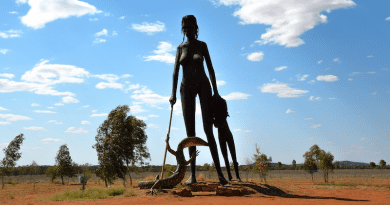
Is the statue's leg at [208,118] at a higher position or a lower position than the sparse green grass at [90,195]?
higher

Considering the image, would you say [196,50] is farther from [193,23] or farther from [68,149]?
[68,149]

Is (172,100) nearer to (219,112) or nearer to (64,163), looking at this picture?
(219,112)

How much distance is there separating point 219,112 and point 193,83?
1.37m

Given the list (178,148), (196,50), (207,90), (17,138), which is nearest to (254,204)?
(178,148)

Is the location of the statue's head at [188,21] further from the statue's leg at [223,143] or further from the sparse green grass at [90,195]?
the sparse green grass at [90,195]

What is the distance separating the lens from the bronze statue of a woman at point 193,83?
10.5 m

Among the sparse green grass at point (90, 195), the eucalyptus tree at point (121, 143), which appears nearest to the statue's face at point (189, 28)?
the sparse green grass at point (90, 195)

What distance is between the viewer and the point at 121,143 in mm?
27625

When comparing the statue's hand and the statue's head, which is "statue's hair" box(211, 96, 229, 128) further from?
the statue's head

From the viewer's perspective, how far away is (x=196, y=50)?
10.9 m

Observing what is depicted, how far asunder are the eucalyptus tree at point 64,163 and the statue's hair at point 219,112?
140 feet

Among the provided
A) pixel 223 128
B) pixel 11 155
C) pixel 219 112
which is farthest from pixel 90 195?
pixel 11 155

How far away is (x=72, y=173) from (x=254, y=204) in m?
46.6

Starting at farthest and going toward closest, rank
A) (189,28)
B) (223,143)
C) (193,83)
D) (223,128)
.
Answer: (223,143) → (223,128) → (189,28) → (193,83)
